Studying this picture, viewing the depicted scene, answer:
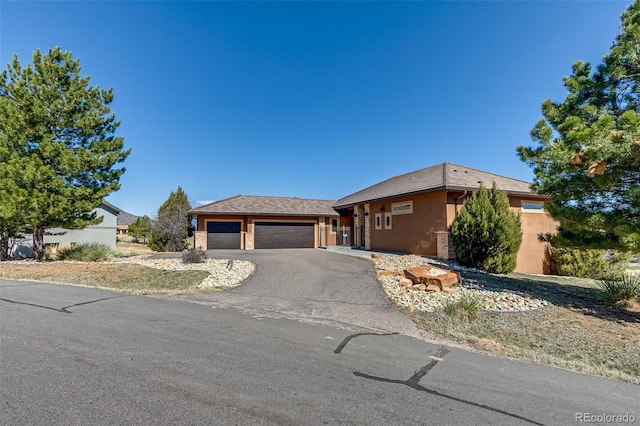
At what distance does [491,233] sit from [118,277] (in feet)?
48.1

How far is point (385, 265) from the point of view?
13.1 m

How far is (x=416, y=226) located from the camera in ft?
55.9

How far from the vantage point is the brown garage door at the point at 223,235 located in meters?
23.6

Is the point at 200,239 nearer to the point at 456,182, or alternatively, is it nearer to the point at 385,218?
the point at 385,218

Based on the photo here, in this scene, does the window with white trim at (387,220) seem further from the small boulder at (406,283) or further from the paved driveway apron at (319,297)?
the small boulder at (406,283)

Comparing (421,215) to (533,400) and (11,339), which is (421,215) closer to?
(533,400)

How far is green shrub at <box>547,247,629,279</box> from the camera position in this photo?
1509 centimetres

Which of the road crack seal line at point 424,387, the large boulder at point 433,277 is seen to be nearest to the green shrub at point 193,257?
the large boulder at point 433,277

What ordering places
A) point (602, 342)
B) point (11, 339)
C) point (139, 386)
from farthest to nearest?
point (602, 342), point (11, 339), point (139, 386)

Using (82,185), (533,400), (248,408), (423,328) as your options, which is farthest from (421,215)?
(82,185)

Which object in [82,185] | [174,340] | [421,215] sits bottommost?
[174,340]

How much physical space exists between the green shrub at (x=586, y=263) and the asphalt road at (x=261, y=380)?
14.1 meters

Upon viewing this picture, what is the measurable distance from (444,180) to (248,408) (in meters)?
15.3

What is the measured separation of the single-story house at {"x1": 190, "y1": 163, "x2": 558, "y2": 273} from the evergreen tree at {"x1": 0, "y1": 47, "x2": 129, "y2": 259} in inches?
287
